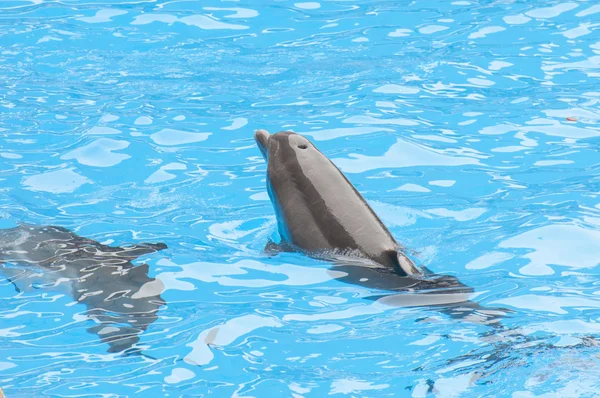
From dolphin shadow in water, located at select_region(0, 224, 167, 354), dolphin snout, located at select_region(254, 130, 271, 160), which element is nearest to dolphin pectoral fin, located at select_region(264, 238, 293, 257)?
dolphin shadow in water, located at select_region(0, 224, 167, 354)

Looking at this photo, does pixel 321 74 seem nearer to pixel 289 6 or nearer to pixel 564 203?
pixel 289 6

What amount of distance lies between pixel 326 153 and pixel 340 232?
86.0 inches

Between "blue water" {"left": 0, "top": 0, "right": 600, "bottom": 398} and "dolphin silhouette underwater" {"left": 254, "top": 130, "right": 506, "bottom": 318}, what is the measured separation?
0.11 m

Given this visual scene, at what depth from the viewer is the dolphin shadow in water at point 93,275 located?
5.43 m

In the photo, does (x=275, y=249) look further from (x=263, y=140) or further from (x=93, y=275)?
(x=93, y=275)

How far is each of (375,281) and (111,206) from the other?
2408 mm

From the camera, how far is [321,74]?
9.80 m

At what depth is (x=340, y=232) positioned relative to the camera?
232 inches

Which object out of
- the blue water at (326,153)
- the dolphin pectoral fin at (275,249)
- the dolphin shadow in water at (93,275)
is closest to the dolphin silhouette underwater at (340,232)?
the dolphin pectoral fin at (275,249)

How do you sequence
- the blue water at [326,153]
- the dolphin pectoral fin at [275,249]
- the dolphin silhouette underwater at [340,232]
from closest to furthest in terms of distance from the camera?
the blue water at [326,153], the dolphin silhouette underwater at [340,232], the dolphin pectoral fin at [275,249]

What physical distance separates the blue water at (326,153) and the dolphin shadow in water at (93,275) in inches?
3.8

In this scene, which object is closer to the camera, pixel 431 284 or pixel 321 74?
pixel 431 284

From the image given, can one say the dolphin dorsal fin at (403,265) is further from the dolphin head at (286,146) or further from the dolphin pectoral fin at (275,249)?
the dolphin head at (286,146)

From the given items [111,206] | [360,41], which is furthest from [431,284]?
[360,41]
